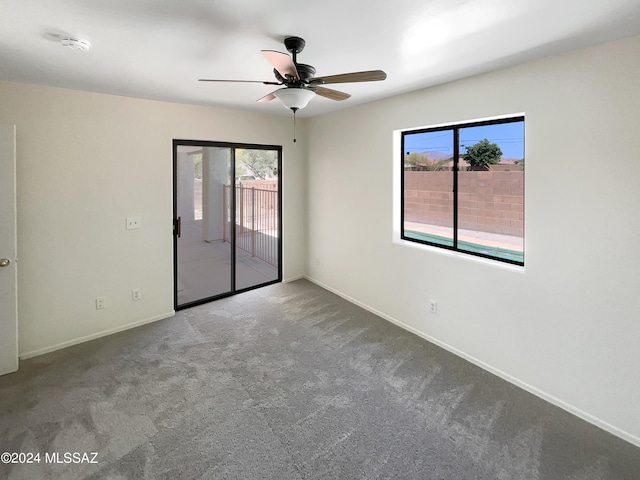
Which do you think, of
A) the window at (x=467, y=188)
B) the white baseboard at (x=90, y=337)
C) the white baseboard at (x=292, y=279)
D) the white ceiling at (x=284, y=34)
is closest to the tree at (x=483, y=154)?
the window at (x=467, y=188)

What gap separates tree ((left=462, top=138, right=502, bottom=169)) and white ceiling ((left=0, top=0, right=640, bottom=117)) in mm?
618

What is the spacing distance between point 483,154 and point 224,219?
307 centimetres

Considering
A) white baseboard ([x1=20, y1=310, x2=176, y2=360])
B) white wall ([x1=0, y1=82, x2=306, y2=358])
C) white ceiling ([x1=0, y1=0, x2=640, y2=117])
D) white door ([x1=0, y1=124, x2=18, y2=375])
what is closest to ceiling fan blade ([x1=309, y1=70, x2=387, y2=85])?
white ceiling ([x1=0, y1=0, x2=640, y2=117])

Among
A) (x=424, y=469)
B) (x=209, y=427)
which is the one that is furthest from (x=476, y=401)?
(x=209, y=427)

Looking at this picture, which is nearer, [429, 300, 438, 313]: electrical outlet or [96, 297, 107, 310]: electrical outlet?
[429, 300, 438, 313]: electrical outlet

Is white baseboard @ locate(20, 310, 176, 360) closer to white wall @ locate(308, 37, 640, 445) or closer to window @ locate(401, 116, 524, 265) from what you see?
white wall @ locate(308, 37, 640, 445)

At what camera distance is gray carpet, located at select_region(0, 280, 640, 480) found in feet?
6.21

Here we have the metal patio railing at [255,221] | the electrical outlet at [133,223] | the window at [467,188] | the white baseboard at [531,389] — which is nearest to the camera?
the white baseboard at [531,389]

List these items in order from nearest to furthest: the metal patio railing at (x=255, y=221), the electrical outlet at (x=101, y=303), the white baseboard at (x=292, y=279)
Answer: the electrical outlet at (x=101, y=303), the metal patio railing at (x=255, y=221), the white baseboard at (x=292, y=279)

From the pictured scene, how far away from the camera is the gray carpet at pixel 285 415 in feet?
6.21

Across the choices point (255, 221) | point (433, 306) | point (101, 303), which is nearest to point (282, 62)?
point (433, 306)

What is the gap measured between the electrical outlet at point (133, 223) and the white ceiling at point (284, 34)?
4.28ft

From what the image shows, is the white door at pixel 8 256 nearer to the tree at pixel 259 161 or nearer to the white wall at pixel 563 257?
the tree at pixel 259 161

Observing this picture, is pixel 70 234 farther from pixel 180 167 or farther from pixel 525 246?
pixel 525 246
